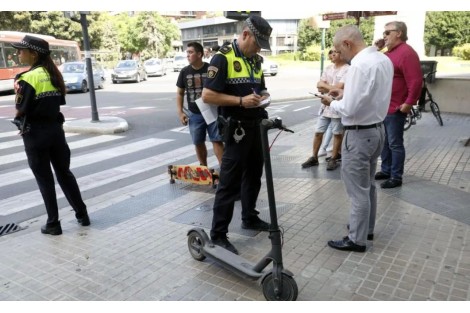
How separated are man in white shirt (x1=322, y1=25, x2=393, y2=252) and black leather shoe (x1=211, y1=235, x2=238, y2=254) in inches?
35.6

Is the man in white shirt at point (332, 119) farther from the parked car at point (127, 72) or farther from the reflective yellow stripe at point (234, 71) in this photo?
the parked car at point (127, 72)

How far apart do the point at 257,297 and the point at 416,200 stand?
2.82m

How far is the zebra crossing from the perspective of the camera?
577 cm

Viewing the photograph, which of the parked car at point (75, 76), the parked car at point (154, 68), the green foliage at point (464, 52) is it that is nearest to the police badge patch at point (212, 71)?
the parked car at point (75, 76)

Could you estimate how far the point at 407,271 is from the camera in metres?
3.37

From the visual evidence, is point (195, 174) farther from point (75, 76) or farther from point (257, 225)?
point (75, 76)

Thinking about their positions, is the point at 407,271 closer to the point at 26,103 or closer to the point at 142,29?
the point at 26,103

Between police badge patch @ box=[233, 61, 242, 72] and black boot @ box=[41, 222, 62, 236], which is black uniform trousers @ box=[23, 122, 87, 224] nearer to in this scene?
black boot @ box=[41, 222, 62, 236]

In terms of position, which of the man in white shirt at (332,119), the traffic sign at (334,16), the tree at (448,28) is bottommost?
the man in white shirt at (332,119)

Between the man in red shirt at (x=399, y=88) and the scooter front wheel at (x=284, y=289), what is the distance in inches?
118

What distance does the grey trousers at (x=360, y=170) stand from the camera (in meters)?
3.52

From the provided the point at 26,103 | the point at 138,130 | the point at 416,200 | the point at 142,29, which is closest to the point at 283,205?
the point at 416,200

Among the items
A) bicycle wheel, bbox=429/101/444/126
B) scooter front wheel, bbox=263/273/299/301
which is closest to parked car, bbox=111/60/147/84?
bicycle wheel, bbox=429/101/444/126

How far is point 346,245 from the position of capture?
3.75 metres
